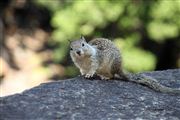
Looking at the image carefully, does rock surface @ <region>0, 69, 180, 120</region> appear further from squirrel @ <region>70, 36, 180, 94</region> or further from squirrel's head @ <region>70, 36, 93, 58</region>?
squirrel's head @ <region>70, 36, 93, 58</region>

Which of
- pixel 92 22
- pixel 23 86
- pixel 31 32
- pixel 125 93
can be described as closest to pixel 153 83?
pixel 125 93

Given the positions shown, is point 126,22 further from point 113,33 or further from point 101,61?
point 101,61

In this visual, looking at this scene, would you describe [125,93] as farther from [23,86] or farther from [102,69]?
[23,86]

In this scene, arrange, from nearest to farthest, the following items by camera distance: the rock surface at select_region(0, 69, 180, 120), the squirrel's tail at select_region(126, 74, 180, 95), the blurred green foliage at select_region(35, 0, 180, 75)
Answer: the rock surface at select_region(0, 69, 180, 120), the squirrel's tail at select_region(126, 74, 180, 95), the blurred green foliage at select_region(35, 0, 180, 75)

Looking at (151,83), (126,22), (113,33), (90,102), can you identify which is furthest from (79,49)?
(113,33)

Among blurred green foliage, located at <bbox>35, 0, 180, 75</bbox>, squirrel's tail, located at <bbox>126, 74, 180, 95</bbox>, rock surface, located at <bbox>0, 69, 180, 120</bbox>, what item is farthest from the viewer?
blurred green foliage, located at <bbox>35, 0, 180, 75</bbox>

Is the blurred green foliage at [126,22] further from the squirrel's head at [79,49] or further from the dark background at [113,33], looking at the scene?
the squirrel's head at [79,49]

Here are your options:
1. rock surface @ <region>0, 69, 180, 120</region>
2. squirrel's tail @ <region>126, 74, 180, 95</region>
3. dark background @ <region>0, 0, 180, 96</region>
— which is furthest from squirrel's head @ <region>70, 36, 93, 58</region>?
dark background @ <region>0, 0, 180, 96</region>

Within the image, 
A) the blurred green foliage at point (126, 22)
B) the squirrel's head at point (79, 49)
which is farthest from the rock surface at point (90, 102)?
the blurred green foliage at point (126, 22)
